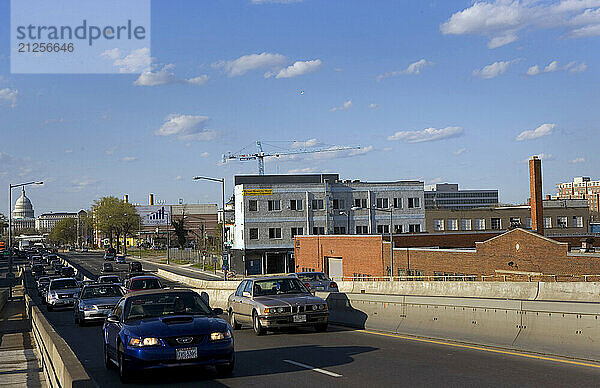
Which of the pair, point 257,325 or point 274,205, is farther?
point 274,205

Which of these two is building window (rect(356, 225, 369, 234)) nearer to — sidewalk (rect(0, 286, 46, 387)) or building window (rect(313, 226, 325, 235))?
building window (rect(313, 226, 325, 235))

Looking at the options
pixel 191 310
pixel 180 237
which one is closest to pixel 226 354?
pixel 191 310

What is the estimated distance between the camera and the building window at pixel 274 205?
91312 mm

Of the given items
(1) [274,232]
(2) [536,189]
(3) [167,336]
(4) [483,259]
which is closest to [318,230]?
(1) [274,232]

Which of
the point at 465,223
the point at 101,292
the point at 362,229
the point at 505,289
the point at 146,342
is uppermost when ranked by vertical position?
the point at 465,223

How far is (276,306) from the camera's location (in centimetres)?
1975

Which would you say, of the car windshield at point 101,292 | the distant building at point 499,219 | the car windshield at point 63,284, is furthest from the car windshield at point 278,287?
the distant building at point 499,219

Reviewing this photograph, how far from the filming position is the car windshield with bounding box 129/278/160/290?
34.6 m

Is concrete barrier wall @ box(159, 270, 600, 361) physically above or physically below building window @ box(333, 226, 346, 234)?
below

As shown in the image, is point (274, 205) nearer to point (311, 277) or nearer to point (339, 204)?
point (339, 204)

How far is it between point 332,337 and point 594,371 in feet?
27.3

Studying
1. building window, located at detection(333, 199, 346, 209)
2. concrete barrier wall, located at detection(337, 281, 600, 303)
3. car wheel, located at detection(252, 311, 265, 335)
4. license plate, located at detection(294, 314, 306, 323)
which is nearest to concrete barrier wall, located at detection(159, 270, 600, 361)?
concrete barrier wall, located at detection(337, 281, 600, 303)

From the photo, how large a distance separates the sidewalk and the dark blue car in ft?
8.14

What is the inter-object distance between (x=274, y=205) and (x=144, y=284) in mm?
56917
